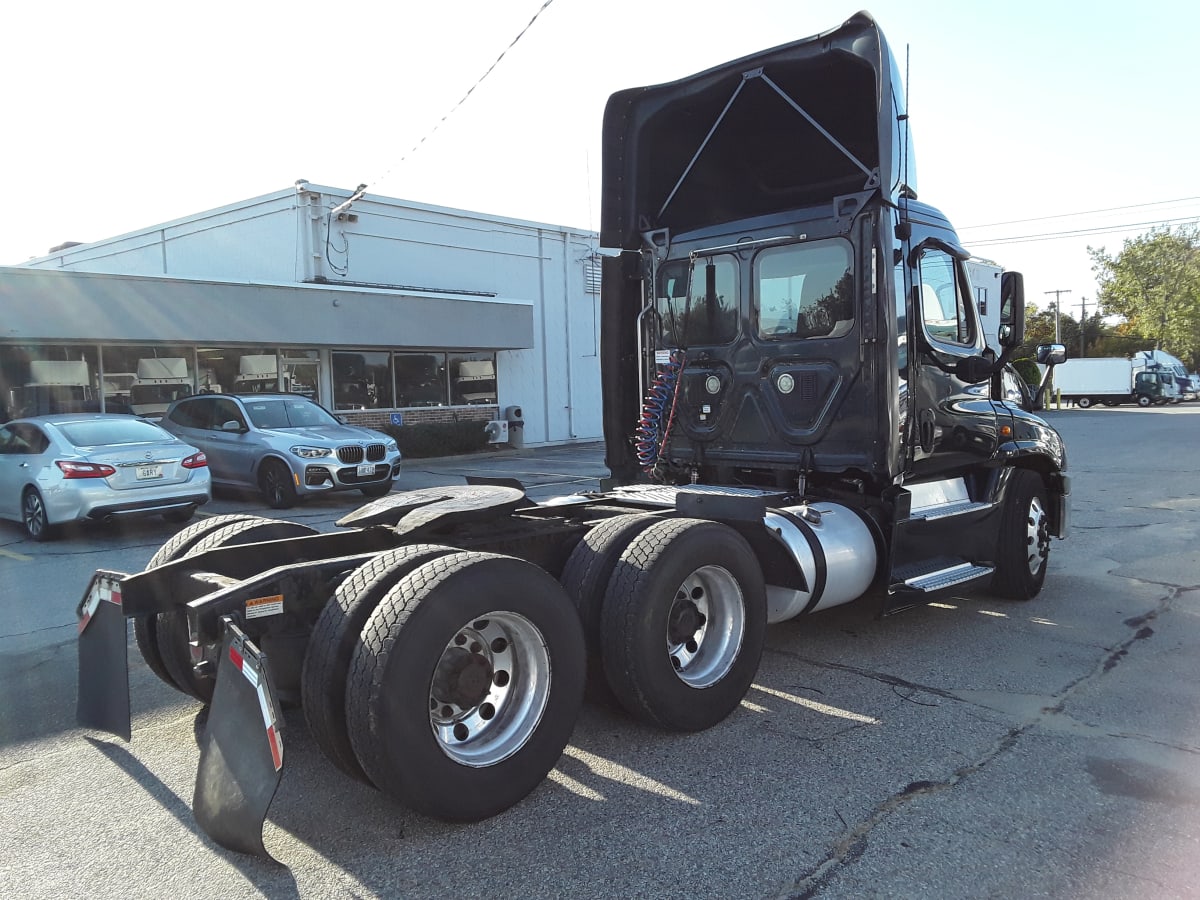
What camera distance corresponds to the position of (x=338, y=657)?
10.9 ft

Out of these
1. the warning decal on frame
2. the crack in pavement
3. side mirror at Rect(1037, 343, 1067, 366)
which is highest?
side mirror at Rect(1037, 343, 1067, 366)

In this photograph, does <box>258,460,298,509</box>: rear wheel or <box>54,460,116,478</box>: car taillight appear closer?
<box>54,460,116,478</box>: car taillight

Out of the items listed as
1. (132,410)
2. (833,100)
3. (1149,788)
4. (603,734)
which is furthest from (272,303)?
(1149,788)

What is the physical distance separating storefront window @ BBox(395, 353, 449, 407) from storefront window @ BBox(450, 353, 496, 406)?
1.11ft

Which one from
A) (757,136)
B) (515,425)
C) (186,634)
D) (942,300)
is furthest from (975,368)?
(515,425)

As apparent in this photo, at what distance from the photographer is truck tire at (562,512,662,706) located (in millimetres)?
4199

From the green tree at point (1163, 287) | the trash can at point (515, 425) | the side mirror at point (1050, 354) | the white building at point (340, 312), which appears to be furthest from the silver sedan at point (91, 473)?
the green tree at point (1163, 287)

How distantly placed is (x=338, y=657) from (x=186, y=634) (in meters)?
1.36

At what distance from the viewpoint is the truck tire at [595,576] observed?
4.20 metres

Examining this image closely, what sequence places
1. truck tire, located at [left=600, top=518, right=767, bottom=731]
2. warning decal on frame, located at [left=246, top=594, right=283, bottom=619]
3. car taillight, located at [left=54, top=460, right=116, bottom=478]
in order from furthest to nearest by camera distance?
1. car taillight, located at [left=54, top=460, right=116, bottom=478]
2. truck tire, located at [left=600, top=518, right=767, bottom=731]
3. warning decal on frame, located at [left=246, top=594, right=283, bottom=619]

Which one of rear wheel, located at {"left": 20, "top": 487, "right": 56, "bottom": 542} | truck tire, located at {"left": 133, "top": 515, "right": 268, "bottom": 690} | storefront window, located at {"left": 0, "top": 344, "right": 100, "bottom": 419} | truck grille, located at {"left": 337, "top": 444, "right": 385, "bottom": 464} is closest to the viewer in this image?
truck tire, located at {"left": 133, "top": 515, "right": 268, "bottom": 690}

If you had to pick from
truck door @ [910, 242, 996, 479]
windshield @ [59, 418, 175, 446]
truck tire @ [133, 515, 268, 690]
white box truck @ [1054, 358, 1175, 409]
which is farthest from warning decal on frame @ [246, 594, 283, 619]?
white box truck @ [1054, 358, 1175, 409]

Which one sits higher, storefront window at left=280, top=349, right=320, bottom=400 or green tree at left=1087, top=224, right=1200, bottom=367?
green tree at left=1087, top=224, right=1200, bottom=367

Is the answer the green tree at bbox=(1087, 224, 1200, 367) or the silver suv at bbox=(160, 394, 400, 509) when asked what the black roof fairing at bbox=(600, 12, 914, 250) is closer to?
the silver suv at bbox=(160, 394, 400, 509)
